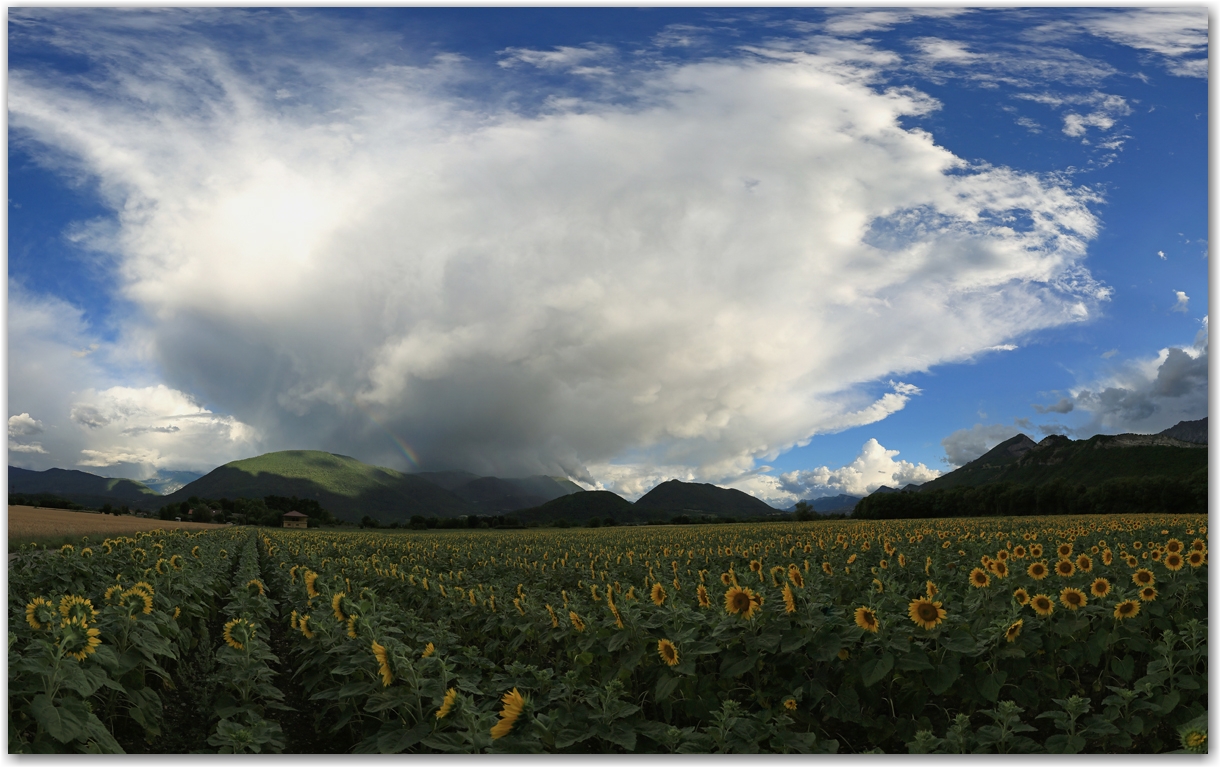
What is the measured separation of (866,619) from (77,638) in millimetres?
6295

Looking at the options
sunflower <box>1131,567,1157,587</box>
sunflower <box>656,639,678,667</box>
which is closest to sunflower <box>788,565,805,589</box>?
sunflower <box>656,639,678,667</box>

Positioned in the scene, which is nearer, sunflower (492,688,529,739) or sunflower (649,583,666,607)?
sunflower (492,688,529,739)

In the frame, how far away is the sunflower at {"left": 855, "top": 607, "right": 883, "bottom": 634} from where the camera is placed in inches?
218

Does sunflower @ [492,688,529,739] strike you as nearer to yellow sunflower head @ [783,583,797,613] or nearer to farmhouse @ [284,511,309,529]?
yellow sunflower head @ [783,583,797,613]

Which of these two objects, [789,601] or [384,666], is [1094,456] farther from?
[384,666]

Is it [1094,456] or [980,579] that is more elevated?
[1094,456]

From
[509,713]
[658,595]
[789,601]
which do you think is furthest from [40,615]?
[789,601]

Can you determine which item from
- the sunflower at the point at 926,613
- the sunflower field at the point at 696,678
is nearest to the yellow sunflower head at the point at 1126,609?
the sunflower field at the point at 696,678

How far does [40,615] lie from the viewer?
566 centimetres

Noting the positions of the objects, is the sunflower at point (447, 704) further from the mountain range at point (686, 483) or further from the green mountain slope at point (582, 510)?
the green mountain slope at point (582, 510)

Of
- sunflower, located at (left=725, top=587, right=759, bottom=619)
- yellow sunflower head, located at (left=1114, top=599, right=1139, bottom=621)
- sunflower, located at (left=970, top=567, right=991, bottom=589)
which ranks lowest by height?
yellow sunflower head, located at (left=1114, top=599, right=1139, bottom=621)

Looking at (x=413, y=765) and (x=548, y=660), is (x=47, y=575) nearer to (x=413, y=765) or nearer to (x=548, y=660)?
(x=548, y=660)

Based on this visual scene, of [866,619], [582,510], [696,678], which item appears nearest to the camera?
[866,619]

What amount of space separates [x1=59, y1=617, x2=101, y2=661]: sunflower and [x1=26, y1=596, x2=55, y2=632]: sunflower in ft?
1.24
